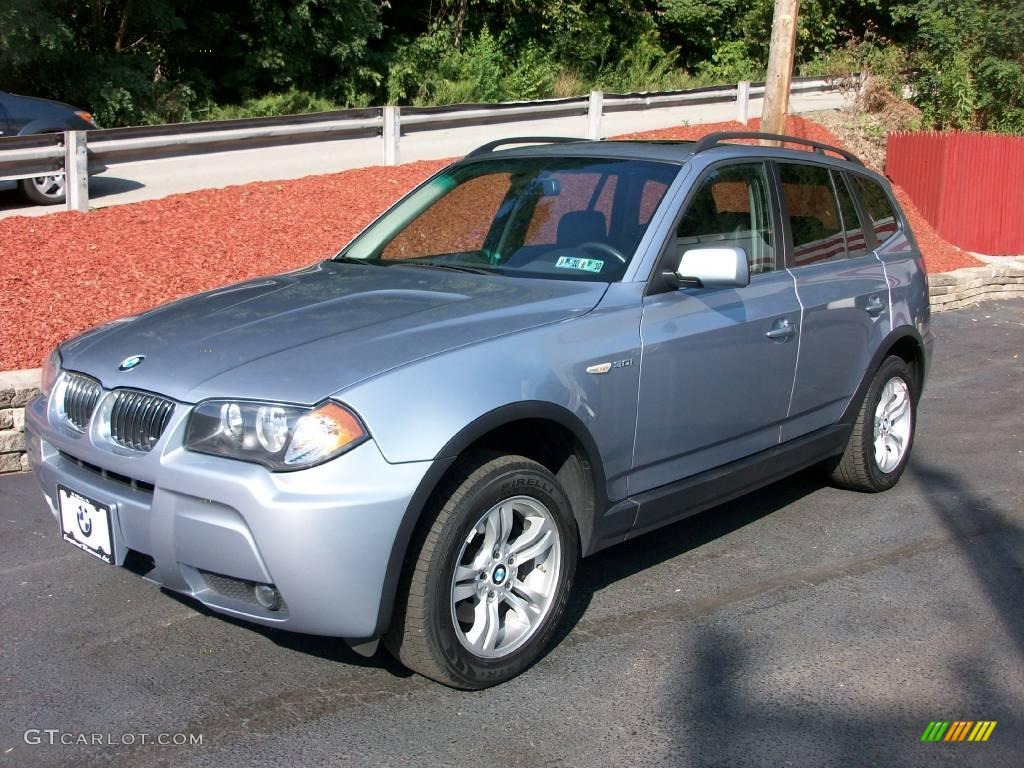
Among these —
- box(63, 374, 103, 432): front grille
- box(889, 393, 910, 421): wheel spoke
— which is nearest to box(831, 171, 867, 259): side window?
box(889, 393, 910, 421): wheel spoke

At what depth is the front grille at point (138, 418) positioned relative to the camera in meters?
3.71

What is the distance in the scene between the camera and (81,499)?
12.8ft

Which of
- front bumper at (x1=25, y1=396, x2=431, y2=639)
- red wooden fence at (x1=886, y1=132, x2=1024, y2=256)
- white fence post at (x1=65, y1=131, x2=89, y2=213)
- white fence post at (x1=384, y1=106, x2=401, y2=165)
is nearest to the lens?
front bumper at (x1=25, y1=396, x2=431, y2=639)

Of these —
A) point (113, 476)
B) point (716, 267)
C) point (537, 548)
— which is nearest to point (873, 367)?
point (716, 267)

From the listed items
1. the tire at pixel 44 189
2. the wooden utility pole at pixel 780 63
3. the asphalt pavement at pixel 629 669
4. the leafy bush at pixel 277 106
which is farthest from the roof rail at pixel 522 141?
the leafy bush at pixel 277 106

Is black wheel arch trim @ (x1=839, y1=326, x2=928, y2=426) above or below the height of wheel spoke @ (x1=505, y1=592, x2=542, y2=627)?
above

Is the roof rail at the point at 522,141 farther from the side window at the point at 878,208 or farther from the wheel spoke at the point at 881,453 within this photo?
the wheel spoke at the point at 881,453

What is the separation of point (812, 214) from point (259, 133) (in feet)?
29.6

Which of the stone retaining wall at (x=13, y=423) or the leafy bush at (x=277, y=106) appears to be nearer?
the stone retaining wall at (x=13, y=423)

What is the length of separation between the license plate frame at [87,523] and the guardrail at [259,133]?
7374 millimetres

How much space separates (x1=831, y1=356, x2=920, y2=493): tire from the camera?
19.8 feet

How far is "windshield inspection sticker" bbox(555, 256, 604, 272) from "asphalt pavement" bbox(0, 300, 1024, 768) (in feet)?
4.47

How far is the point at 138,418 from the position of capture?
12.4 ft

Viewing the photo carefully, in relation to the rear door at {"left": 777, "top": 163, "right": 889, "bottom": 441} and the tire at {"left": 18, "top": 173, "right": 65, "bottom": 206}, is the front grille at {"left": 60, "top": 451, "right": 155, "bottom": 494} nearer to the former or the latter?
the rear door at {"left": 777, "top": 163, "right": 889, "bottom": 441}
